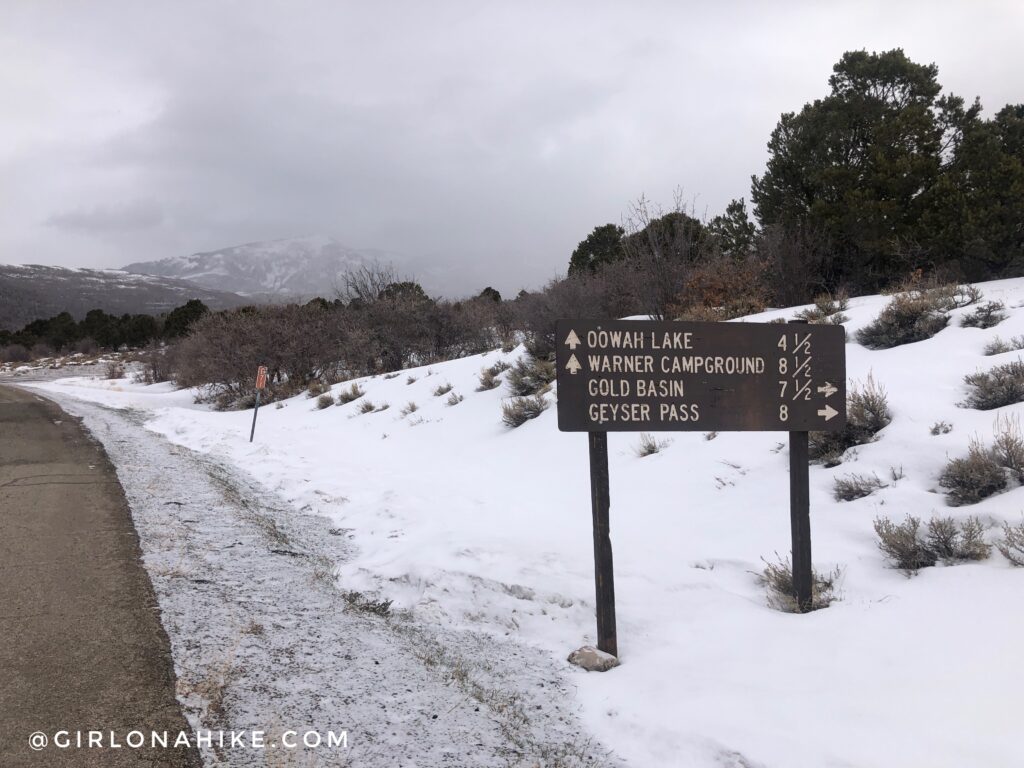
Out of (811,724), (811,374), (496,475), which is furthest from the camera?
(496,475)

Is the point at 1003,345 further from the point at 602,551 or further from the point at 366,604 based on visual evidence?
the point at 366,604

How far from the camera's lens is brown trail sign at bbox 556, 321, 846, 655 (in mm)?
3648

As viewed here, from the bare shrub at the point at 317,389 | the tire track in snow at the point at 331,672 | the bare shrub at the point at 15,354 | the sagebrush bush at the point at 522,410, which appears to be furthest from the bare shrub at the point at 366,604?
the bare shrub at the point at 15,354

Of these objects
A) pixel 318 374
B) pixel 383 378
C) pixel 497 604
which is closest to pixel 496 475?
pixel 497 604

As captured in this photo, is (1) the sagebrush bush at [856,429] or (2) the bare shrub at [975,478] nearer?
(2) the bare shrub at [975,478]

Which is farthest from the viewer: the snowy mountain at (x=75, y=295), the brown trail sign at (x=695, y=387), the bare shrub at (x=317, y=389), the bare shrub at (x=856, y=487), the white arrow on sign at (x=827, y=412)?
the snowy mountain at (x=75, y=295)

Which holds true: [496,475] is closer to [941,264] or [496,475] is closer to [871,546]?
[871,546]

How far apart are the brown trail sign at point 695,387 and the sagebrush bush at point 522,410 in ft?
21.3

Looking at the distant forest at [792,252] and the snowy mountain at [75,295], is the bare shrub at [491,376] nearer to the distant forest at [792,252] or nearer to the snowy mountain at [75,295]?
the distant forest at [792,252]

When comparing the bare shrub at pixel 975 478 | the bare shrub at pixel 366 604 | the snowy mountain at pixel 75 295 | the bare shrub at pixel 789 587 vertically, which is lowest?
the bare shrub at pixel 366 604

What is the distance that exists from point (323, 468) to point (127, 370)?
3692 cm

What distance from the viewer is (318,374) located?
22469mm

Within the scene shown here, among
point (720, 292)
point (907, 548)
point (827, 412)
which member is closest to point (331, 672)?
point (827, 412)

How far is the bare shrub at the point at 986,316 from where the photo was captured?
7.88 meters
